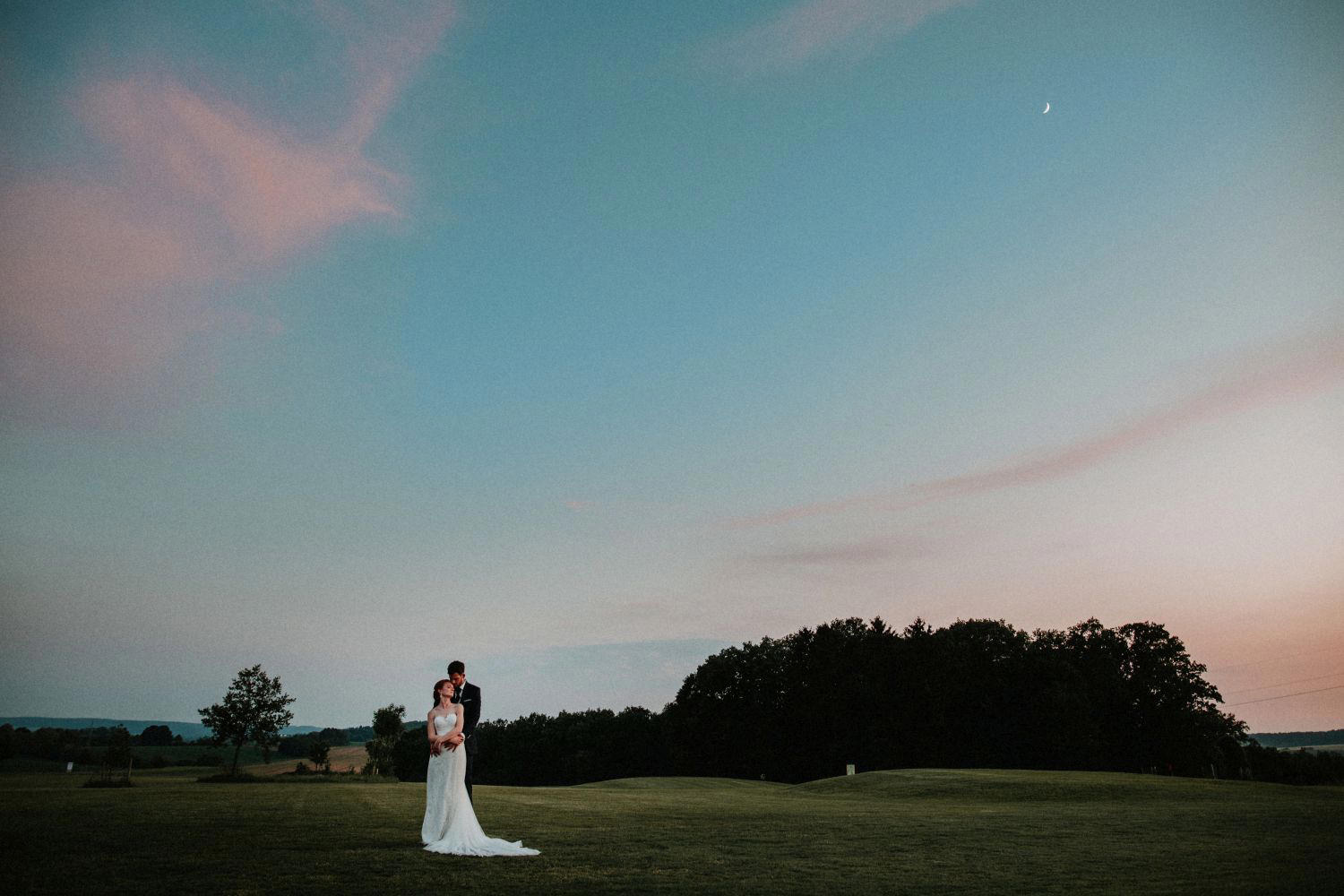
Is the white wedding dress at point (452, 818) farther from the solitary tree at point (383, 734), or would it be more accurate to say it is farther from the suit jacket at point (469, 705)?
the solitary tree at point (383, 734)

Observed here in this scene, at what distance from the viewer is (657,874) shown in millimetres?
10656

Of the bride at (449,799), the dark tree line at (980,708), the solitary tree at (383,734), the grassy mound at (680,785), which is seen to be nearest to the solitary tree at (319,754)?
the solitary tree at (383,734)

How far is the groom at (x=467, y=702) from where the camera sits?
15.3 meters

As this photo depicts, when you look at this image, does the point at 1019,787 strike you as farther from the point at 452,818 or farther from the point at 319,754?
the point at 319,754

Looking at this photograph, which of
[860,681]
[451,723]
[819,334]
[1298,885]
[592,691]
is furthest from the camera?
[592,691]

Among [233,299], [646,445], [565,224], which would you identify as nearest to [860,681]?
[646,445]

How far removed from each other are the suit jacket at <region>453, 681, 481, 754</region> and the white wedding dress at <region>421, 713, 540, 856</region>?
601 millimetres

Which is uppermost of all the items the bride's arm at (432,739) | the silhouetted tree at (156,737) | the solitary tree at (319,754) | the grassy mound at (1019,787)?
the bride's arm at (432,739)

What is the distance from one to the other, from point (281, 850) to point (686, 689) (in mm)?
86965

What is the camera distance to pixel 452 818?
541 inches

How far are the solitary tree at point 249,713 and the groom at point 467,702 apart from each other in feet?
159

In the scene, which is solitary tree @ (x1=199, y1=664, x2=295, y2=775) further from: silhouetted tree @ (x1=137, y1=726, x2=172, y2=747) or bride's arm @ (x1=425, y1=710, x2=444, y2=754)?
bride's arm @ (x1=425, y1=710, x2=444, y2=754)

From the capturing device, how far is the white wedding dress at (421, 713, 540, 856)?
1312cm

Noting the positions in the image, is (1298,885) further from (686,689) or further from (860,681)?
(686,689)
